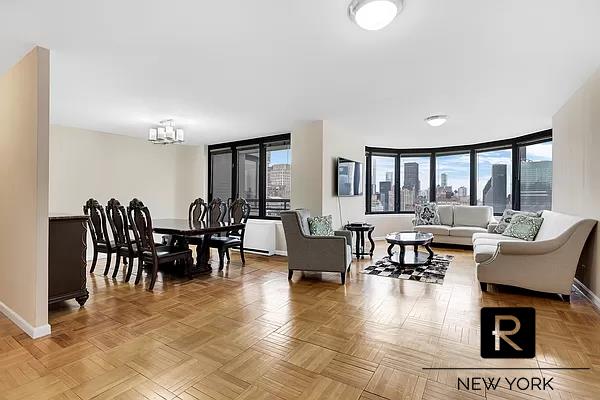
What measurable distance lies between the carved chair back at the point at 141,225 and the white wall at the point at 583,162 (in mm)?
4613

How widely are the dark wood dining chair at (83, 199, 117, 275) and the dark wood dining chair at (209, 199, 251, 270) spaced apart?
1305mm

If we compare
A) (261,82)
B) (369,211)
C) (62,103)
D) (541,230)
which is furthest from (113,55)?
(369,211)

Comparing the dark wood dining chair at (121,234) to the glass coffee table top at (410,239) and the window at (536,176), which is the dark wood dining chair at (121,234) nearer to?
the glass coffee table top at (410,239)

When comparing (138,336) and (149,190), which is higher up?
(149,190)

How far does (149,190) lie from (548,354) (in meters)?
6.52

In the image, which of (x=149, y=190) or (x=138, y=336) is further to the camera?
Result: (x=149, y=190)

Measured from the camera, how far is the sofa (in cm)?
617

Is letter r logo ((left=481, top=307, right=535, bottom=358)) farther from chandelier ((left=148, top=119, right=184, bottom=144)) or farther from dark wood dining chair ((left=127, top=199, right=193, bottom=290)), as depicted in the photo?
chandelier ((left=148, top=119, right=184, bottom=144))

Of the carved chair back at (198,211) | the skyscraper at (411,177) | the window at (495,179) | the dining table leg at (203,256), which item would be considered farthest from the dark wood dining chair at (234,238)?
the window at (495,179)

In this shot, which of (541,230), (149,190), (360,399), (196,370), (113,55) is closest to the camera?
(360,399)

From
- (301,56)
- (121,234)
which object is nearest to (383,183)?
(301,56)

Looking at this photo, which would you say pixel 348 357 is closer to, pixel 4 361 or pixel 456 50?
pixel 4 361

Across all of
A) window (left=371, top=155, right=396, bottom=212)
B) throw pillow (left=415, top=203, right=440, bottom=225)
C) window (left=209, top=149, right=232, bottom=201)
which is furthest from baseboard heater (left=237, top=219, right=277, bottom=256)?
throw pillow (left=415, top=203, right=440, bottom=225)

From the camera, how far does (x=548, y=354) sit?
2.12 m
